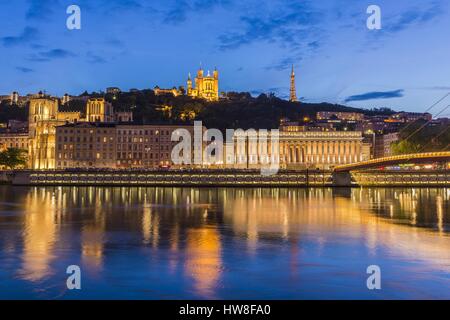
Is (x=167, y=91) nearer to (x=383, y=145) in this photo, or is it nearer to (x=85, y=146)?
(x=383, y=145)

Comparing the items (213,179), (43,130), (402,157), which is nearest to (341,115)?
(43,130)

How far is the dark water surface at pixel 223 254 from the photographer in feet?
41.5

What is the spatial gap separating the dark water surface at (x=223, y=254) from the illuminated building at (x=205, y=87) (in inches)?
5268

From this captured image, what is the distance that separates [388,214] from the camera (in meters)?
30.6

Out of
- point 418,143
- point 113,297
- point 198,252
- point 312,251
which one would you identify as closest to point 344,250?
point 312,251

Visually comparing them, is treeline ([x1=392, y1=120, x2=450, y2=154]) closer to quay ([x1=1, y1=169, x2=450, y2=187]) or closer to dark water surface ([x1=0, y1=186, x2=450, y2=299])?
quay ([x1=1, y1=169, x2=450, y2=187])

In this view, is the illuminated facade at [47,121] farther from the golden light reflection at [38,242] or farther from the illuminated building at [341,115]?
the golden light reflection at [38,242]

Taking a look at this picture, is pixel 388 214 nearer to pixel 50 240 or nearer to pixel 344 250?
pixel 344 250

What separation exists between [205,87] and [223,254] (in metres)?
150

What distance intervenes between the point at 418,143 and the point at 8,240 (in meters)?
69.7

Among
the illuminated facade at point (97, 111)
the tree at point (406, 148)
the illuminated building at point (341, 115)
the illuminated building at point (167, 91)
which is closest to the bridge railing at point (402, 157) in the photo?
the tree at point (406, 148)

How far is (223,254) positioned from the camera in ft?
55.8

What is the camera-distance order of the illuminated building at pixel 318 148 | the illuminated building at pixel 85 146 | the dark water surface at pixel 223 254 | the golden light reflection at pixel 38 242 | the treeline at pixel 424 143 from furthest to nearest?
the illuminated building at pixel 318 148, the illuminated building at pixel 85 146, the treeline at pixel 424 143, the golden light reflection at pixel 38 242, the dark water surface at pixel 223 254

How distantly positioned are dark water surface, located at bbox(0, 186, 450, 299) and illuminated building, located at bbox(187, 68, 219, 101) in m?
134
